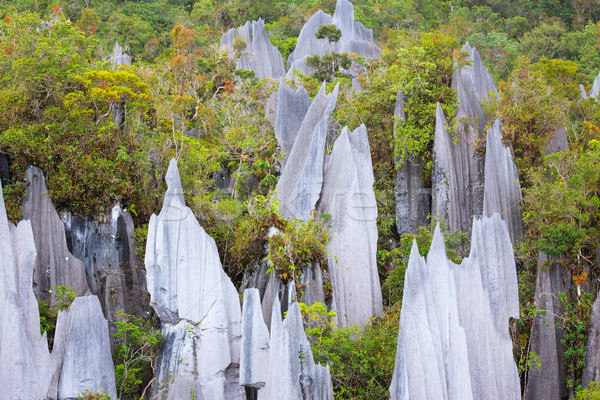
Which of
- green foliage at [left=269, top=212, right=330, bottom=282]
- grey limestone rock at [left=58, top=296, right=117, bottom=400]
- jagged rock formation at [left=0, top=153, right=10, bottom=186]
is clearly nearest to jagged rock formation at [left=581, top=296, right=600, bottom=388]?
green foliage at [left=269, top=212, right=330, bottom=282]

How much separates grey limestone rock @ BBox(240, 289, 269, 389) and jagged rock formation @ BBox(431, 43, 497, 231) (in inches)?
270

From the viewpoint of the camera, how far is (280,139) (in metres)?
19.5

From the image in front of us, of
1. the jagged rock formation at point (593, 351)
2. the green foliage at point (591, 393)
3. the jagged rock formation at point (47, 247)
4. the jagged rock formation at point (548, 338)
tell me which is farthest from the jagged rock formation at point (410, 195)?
the jagged rock formation at point (47, 247)

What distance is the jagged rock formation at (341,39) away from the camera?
29.7 m

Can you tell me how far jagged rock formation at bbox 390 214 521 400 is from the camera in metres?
12.6

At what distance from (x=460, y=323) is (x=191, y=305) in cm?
602

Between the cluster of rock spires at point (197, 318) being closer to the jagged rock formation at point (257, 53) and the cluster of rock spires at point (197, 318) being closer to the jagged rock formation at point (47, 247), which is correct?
the jagged rock formation at point (47, 247)

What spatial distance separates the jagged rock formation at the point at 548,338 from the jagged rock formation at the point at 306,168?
594cm

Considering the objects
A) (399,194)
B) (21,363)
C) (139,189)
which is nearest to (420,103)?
(399,194)

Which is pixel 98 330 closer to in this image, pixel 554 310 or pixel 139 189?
pixel 139 189

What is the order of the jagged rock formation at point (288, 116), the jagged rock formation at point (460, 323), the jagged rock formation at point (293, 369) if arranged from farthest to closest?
the jagged rock formation at point (288, 116) → the jagged rock formation at point (293, 369) → the jagged rock formation at point (460, 323)

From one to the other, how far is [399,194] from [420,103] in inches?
112

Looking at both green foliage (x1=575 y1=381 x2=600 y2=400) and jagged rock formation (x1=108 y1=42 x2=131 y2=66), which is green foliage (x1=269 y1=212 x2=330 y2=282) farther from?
jagged rock formation (x1=108 y1=42 x2=131 y2=66)

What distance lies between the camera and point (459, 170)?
19.7m
